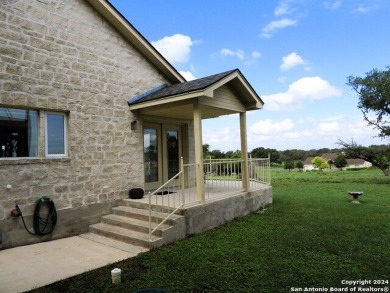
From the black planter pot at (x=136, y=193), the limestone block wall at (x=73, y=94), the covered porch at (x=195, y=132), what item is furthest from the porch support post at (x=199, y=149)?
the limestone block wall at (x=73, y=94)

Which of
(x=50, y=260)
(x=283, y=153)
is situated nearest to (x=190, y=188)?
(x=50, y=260)

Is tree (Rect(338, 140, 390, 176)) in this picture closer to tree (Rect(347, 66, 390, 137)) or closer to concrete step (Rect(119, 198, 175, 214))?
tree (Rect(347, 66, 390, 137))

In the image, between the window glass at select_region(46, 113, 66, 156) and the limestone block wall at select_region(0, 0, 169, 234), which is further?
the window glass at select_region(46, 113, 66, 156)

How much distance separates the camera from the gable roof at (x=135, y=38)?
6457 millimetres

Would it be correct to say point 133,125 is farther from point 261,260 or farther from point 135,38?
point 261,260

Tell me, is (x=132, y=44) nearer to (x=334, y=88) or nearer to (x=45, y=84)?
(x=45, y=84)

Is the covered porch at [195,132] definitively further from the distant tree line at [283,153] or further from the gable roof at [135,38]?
the distant tree line at [283,153]

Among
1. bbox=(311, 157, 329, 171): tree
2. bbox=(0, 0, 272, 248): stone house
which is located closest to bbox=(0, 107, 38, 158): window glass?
bbox=(0, 0, 272, 248): stone house

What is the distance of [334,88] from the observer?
22359mm

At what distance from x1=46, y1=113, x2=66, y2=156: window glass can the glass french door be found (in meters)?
2.44

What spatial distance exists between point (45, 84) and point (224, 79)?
13.3 feet

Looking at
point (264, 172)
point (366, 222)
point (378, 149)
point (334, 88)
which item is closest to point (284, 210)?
point (264, 172)

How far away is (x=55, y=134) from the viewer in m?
5.69

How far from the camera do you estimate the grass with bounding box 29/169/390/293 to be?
3297 mm
